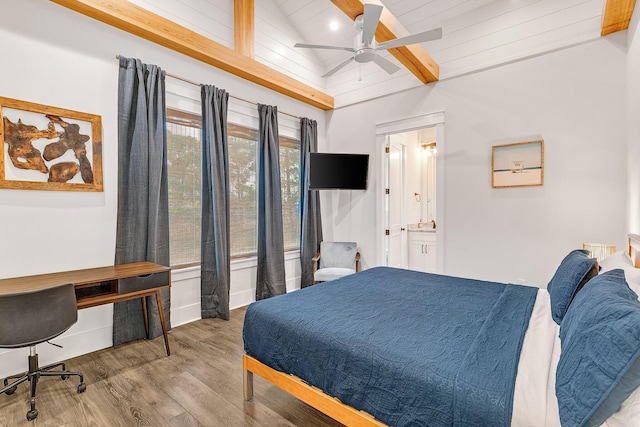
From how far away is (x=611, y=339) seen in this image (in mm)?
979

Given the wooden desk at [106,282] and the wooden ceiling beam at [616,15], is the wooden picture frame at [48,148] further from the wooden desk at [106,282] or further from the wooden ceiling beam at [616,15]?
the wooden ceiling beam at [616,15]

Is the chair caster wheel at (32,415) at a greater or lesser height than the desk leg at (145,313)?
lesser

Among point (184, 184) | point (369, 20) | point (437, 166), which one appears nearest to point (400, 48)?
point (369, 20)

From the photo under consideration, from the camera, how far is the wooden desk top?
86.0 inches

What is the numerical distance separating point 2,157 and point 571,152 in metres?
5.07

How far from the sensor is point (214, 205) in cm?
355

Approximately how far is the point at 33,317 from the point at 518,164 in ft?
14.6

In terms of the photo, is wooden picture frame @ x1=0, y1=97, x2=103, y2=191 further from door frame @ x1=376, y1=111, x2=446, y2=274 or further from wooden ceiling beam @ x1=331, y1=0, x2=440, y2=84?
door frame @ x1=376, y1=111, x2=446, y2=274

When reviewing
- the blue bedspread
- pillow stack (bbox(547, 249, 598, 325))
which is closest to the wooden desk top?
the blue bedspread

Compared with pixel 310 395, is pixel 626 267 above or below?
above

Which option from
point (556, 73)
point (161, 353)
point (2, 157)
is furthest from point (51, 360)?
point (556, 73)

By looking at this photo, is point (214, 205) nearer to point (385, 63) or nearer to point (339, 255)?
point (339, 255)

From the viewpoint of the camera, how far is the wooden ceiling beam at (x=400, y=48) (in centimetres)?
255

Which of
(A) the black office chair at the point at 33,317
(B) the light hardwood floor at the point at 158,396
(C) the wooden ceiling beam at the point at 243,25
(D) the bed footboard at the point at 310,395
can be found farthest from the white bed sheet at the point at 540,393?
(C) the wooden ceiling beam at the point at 243,25
